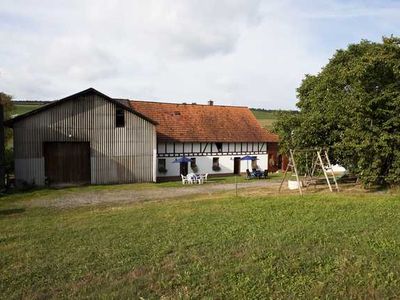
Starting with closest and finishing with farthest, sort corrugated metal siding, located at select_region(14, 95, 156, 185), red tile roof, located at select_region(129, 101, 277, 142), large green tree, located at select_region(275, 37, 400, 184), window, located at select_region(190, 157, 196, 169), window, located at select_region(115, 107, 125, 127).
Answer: large green tree, located at select_region(275, 37, 400, 184) < corrugated metal siding, located at select_region(14, 95, 156, 185) < window, located at select_region(115, 107, 125, 127) < window, located at select_region(190, 157, 196, 169) < red tile roof, located at select_region(129, 101, 277, 142)

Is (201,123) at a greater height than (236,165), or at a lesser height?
greater

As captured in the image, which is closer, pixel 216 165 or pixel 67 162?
pixel 67 162

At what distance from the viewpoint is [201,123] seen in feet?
132

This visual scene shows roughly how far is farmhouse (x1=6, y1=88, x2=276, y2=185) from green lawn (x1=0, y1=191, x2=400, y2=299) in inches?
583

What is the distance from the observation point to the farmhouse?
2936 cm

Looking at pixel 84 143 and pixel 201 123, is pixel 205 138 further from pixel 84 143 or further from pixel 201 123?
pixel 84 143

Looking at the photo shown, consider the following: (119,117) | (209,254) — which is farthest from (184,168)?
(209,254)

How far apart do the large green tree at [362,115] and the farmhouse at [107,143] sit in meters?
13.1

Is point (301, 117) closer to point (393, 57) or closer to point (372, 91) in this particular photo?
point (372, 91)

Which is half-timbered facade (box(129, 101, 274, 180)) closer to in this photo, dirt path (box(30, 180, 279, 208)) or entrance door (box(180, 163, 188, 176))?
entrance door (box(180, 163, 188, 176))

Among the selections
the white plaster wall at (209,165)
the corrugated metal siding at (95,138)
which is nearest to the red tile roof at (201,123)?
the white plaster wall at (209,165)

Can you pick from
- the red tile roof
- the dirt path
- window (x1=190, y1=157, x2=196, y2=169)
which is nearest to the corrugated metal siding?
the red tile roof

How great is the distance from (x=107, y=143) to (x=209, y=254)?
77.3 feet

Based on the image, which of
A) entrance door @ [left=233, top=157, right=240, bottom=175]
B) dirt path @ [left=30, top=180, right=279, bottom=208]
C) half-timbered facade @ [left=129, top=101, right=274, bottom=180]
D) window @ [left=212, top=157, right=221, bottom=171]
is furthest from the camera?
entrance door @ [left=233, top=157, right=240, bottom=175]
